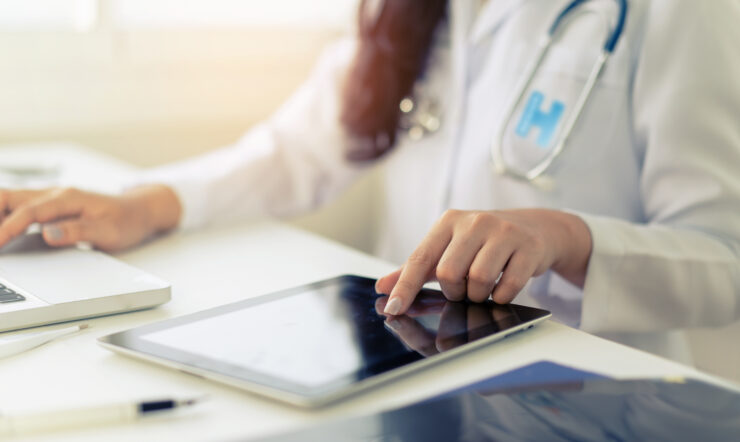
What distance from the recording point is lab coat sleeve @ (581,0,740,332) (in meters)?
0.75

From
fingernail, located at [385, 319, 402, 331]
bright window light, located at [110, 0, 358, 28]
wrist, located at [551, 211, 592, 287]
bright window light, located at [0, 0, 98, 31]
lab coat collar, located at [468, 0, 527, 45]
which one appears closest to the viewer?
fingernail, located at [385, 319, 402, 331]

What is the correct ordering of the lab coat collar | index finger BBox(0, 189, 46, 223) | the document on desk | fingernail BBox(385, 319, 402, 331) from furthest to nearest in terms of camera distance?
the lab coat collar, index finger BBox(0, 189, 46, 223), fingernail BBox(385, 319, 402, 331), the document on desk

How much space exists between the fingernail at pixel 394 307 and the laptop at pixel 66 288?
0.20 meters

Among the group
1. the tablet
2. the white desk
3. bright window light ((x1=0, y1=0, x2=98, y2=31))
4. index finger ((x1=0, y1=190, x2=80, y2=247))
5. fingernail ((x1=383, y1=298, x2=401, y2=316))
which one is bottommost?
the white desk

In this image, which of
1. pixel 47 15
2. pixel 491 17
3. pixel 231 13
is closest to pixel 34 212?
pixel 491 17

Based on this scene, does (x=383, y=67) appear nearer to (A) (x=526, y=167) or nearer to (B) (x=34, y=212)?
(A) (x=526, y=167)

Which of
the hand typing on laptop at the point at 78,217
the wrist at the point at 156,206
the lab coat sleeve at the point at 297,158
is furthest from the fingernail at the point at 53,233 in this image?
the lab coat sleeve at the point at 297,158

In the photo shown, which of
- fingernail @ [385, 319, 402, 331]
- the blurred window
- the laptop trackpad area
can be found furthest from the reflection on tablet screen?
the blurred window

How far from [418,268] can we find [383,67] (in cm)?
61

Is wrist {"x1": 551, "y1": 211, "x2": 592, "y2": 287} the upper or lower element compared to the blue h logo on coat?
lower

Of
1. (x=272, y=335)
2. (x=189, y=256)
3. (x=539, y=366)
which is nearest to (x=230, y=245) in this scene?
(x=189, y=256)

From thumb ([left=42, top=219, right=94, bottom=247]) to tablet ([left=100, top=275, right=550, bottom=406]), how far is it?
0.90ft

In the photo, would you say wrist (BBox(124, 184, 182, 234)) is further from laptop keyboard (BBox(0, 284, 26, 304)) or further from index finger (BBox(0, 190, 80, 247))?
laptop keyboard (BBox(0, 284, 26, 304))

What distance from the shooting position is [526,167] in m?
0.92
